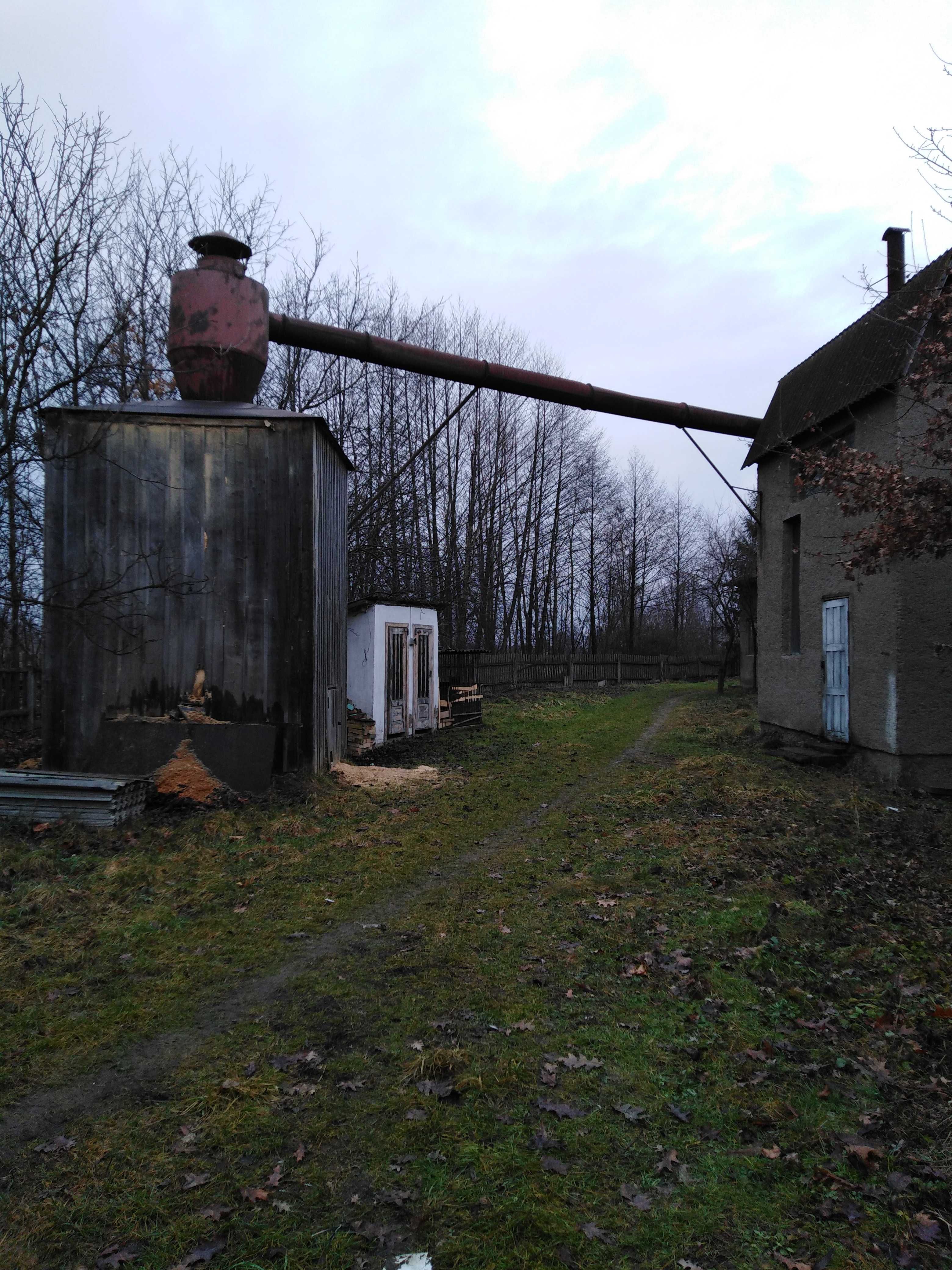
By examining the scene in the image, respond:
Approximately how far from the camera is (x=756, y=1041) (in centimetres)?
426

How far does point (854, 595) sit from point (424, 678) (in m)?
9.10

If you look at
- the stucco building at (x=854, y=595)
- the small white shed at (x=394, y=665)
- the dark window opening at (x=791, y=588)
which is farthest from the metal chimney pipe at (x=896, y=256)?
the small white shed at (x=394, y=665)

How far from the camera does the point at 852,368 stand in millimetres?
13422

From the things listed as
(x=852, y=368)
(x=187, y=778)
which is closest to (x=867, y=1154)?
(x=187, y=778)

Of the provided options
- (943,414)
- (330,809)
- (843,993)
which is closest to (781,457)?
(943,414)

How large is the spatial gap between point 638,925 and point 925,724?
7476 mm

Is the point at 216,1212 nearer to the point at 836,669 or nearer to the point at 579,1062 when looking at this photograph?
the point at 579,1062

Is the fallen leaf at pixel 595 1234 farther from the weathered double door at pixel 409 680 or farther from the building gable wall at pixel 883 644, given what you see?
the weathered double door at pixel 409 680

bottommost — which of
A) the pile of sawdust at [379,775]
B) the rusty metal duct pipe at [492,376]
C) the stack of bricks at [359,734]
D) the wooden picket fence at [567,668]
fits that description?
the pile of sawdust at [379,775]

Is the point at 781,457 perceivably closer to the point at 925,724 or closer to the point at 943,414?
the point at 925,724

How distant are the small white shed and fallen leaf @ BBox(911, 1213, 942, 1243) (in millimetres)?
12144

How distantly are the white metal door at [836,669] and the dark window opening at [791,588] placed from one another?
1.92 meters

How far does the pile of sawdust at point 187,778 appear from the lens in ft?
30.9

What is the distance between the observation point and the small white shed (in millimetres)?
15539
